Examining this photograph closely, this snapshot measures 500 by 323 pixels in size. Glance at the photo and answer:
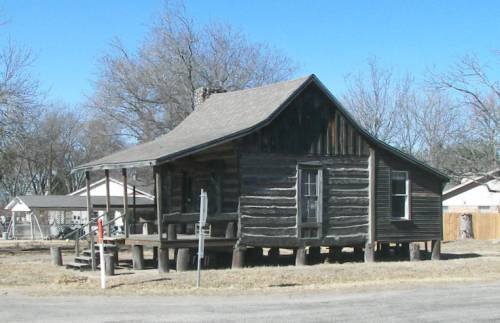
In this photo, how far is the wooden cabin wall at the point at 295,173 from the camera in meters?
23.0

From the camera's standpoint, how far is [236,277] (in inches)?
758

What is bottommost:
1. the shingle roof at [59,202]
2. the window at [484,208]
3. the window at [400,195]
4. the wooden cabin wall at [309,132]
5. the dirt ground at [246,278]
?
the dirt ground at [246,278]

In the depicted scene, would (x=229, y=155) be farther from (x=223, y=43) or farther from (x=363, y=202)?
(x=223, y=43)

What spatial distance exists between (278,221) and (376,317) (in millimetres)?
10989

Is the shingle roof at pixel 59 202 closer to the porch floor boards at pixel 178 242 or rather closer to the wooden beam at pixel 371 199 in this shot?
the wooden beam at pixel 371 199

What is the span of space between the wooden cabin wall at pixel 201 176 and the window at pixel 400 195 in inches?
251

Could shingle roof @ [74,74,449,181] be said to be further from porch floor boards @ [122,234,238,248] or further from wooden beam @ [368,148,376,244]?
porch floor boards @ [122,234,238,248]

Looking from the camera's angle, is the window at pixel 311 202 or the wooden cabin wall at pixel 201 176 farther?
the window at pixel 311 202

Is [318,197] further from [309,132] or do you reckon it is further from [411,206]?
[411,206]

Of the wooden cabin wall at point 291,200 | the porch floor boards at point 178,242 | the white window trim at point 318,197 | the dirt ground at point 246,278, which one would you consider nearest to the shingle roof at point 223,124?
the wooden cabin wall at point 291,200

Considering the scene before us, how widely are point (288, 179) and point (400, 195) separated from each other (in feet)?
16.5

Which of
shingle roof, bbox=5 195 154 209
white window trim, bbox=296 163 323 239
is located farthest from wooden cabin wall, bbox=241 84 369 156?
shingle roof, bbox=5 195 154 209

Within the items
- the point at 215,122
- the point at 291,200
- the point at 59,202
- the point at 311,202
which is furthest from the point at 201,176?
the point at 59,202

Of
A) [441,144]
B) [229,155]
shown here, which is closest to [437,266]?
[229,155]
